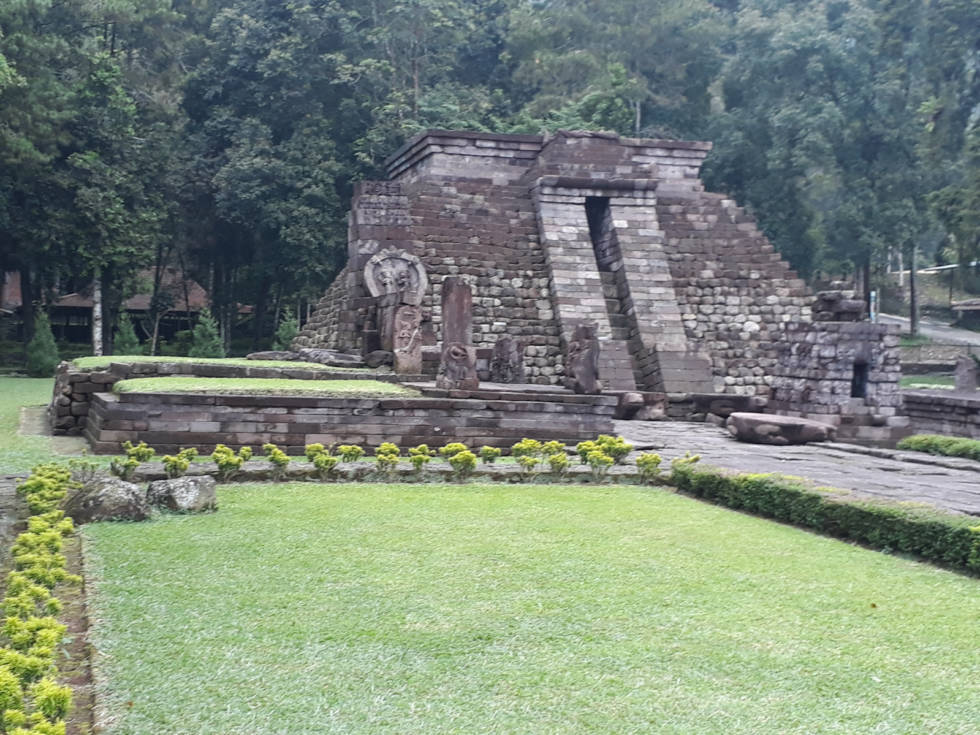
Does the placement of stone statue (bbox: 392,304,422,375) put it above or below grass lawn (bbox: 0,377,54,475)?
above

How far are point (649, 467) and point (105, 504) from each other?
191 inches

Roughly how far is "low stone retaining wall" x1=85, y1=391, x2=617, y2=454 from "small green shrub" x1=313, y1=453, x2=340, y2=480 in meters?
1.79

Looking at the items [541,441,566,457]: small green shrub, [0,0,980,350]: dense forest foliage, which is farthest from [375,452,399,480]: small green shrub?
[0,0,980,350]: dense forest foliage

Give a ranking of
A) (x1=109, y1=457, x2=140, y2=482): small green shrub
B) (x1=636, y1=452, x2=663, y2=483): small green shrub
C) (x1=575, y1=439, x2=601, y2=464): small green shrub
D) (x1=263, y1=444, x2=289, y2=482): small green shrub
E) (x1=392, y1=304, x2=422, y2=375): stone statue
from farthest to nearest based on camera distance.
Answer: (x1=392, y1=304, x2=422, y2=375): stone statue < (x1=575, y1=439, x2=601, y2=464): small green shrub < (x1=636, y1=452, x2=663, y2=483): small green shrub < (x1=263, y1=444, x2=289, y2=482): small green shrub < (x1=109, y1=457, x2=140, y2=482): small green shrub

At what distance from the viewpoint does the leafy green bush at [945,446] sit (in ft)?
39.0

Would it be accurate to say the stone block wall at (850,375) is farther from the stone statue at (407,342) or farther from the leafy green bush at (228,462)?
the leafy green bush at (228,462)

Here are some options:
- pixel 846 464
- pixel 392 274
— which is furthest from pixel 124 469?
pixel 392 274

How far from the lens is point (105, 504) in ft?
21.6

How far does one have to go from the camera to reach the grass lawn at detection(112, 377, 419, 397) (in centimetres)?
1059

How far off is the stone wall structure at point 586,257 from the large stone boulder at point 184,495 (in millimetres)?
10065

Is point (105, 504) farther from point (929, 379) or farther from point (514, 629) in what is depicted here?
point (929, 379)

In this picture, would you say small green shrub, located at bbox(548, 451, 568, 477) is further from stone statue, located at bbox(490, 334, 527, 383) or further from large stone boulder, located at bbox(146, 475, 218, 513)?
stone statue, located at bbox(490, 334, 527, 383)

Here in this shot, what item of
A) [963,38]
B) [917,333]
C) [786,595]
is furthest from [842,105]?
[786,595]

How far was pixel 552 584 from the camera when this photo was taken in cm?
534
